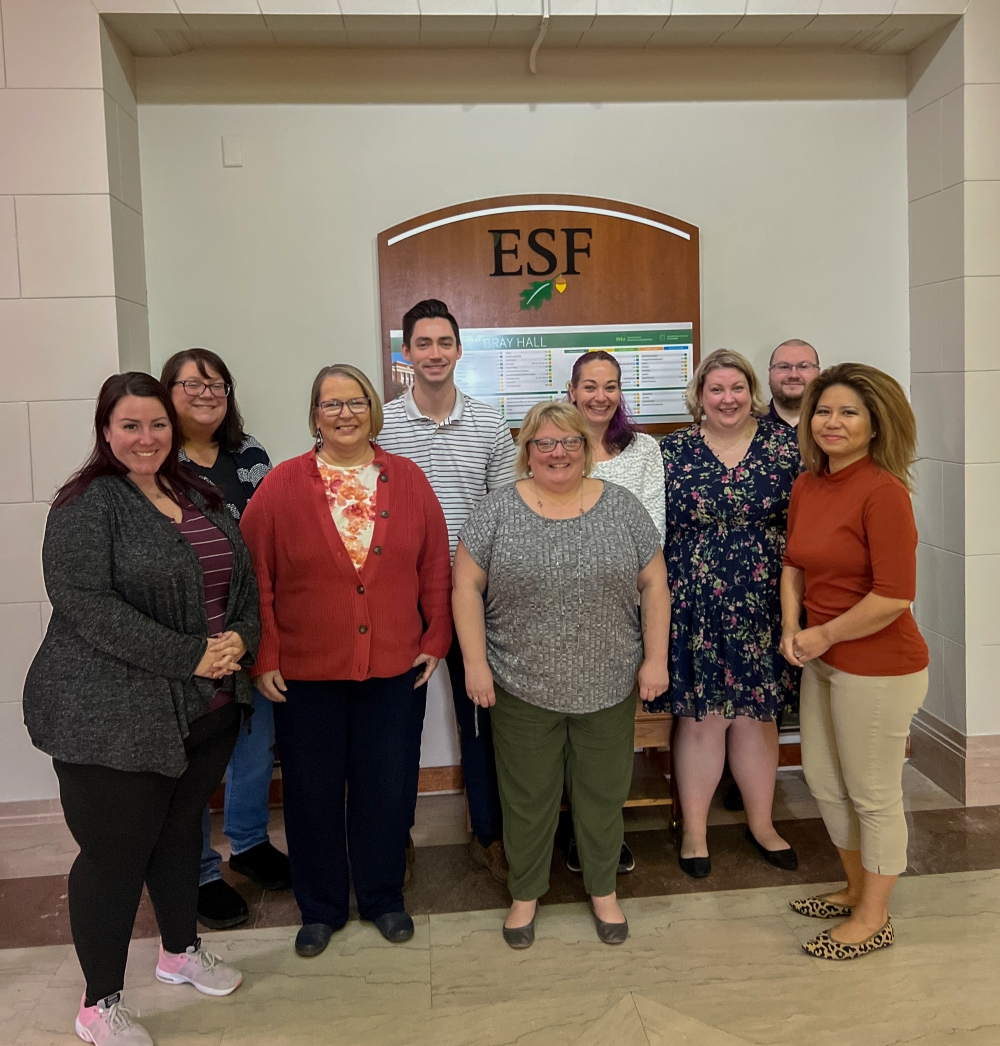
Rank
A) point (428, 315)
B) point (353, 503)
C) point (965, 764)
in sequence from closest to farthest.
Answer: point (353, 503) < point (428, 315) < point (965, 764)

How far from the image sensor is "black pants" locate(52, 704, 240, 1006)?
1805 mm

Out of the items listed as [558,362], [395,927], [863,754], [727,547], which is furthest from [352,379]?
[863,754]

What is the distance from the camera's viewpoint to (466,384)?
10.6ft

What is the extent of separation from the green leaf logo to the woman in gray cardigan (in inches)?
63.8

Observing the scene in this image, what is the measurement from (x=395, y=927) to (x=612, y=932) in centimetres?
59

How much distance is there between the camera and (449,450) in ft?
8.34

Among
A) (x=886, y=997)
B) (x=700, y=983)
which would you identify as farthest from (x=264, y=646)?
(x=886, y=997)

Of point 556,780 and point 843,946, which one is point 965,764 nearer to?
point 843,946

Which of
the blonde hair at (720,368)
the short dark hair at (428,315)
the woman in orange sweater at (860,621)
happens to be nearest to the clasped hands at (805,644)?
the woman in orange sweater at (860,621)

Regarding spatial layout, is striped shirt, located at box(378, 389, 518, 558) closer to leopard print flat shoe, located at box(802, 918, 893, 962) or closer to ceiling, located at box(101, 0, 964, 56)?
ceiling, located at box(101, 0, 964, 56)

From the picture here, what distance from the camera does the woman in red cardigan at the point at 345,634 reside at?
6.98 feet

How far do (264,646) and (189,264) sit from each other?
1.68m

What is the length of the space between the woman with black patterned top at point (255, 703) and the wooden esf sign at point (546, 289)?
2.71 feet

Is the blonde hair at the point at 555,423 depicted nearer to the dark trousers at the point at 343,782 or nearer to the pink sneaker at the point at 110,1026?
the dark trousers at the point at 343,782
